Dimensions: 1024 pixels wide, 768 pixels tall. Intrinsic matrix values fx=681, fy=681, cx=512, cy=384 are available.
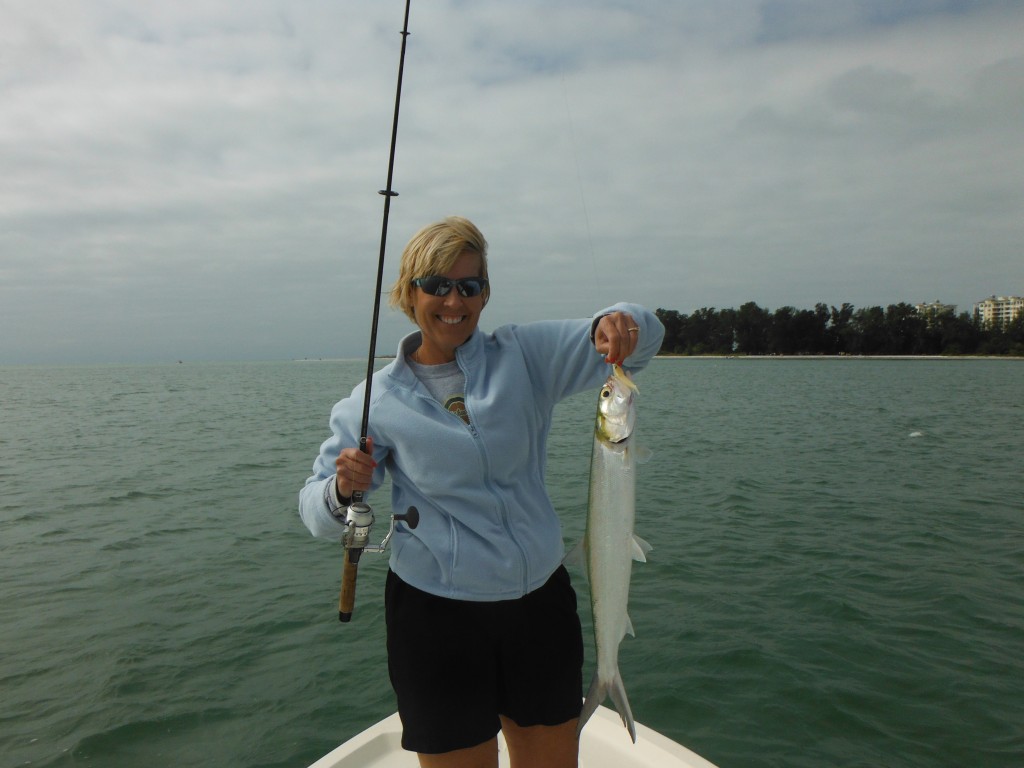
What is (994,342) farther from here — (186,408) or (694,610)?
(694,610)

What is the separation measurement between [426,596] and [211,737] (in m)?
4.80

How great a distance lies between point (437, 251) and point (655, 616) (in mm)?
6828

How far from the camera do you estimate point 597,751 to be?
164 inches

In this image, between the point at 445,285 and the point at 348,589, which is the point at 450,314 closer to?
the point at 445,285

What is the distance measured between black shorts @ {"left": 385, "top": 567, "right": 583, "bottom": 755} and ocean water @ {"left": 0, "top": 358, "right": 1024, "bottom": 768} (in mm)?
3960

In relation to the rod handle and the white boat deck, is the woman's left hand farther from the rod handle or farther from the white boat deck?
the white boat deck

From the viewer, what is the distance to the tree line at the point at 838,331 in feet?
381

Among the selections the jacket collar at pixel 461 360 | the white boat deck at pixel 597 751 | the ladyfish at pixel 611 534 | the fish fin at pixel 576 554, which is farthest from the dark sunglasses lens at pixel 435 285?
the white boat deck at pixel 597 751

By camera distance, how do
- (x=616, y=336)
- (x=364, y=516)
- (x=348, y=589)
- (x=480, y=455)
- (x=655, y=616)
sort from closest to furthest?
(x=616, y=336), (x=480, y=455), (x=364, y=516), (x=348, y=589), (x=655, y=616)

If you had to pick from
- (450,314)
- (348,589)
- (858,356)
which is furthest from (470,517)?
(858,356)

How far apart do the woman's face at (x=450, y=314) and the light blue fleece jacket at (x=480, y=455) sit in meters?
0.09

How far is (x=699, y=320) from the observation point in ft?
398

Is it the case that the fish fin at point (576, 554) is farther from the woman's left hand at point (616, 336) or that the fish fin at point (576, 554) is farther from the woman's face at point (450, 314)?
the woman's face at point (450, 314)

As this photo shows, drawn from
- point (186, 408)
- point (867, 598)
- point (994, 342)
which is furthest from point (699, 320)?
point (867, 598)
